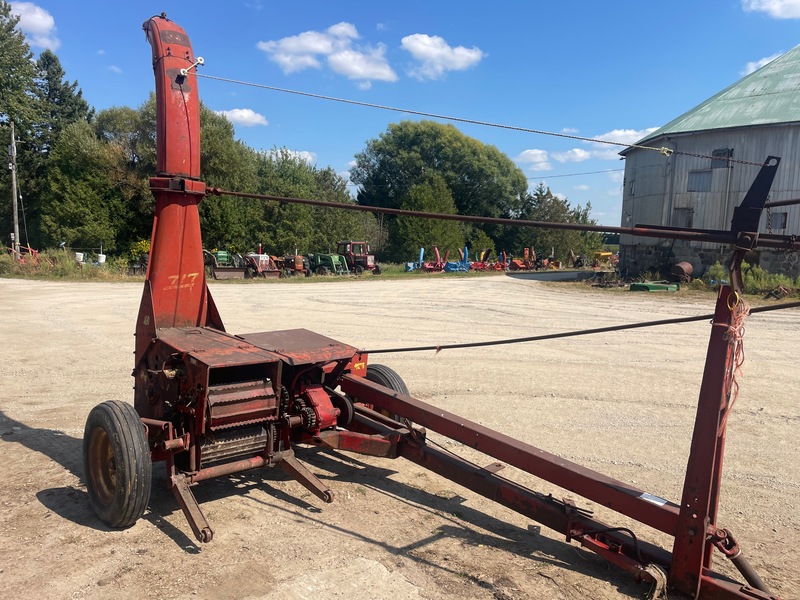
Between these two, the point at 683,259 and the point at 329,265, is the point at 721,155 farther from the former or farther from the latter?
the point at 329,265

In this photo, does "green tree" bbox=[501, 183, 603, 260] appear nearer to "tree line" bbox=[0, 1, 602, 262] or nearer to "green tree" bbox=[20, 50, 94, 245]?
"tree line" bbox=[0, 1, 602, 262]

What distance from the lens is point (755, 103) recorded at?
28.3 metres

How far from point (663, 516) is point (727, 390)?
78cm

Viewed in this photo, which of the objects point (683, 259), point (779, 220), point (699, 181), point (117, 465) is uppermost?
point (699, 181)

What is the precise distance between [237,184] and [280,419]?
125 ft

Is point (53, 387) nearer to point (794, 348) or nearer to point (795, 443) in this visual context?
point (795, 443)

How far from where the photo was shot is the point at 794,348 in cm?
1168

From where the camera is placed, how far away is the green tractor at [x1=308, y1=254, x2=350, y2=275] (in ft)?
121

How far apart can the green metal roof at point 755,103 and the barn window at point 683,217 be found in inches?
152

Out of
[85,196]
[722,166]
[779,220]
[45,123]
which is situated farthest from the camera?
[45,123]

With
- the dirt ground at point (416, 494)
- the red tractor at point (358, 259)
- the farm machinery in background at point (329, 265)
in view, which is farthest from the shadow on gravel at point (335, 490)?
the red tractor at point (358, 259)

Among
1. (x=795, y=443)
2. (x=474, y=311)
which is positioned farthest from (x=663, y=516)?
(x=474, y=311)

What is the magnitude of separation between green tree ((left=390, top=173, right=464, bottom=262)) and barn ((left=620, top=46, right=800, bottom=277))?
21756 millimetres

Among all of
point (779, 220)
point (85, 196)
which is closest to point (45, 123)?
point (85, 196)
